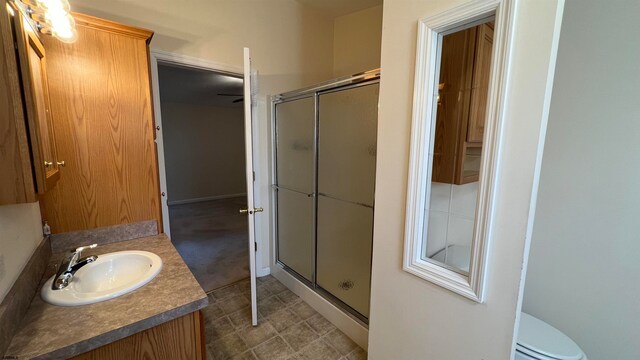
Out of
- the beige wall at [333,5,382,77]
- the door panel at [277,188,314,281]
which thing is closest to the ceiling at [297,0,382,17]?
the beige wall at [333,5,382,77]

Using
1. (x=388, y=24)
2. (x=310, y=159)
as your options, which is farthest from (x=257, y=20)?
(x=388, y=24)

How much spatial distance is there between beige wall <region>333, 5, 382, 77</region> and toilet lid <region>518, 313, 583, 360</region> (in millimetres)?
2346

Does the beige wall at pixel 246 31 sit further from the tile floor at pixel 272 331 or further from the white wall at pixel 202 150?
the white wall at pixel 202 150

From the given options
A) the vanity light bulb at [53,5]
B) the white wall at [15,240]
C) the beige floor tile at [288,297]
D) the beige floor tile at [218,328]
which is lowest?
the beige floor tile at [288,297]

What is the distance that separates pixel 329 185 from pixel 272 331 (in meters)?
1.19

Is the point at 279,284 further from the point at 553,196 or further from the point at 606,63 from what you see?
the point at 606,63

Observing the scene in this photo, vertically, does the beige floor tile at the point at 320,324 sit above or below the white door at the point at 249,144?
below

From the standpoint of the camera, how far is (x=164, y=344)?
930 millimetres

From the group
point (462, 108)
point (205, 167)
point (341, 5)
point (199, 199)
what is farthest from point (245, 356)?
point (205, 167)

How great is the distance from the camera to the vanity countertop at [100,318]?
74 cm

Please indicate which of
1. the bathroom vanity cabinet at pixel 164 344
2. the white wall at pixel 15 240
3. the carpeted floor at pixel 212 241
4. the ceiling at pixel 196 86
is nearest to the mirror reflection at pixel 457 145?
the bathroom vanity cabinet at pixel 164 344

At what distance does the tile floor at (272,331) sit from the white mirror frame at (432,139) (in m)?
0.99

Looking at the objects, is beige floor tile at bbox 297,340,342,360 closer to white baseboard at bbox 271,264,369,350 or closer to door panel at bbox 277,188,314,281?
white baseboard at bbox 271,264,369,350

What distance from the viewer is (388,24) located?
3.81 feet
